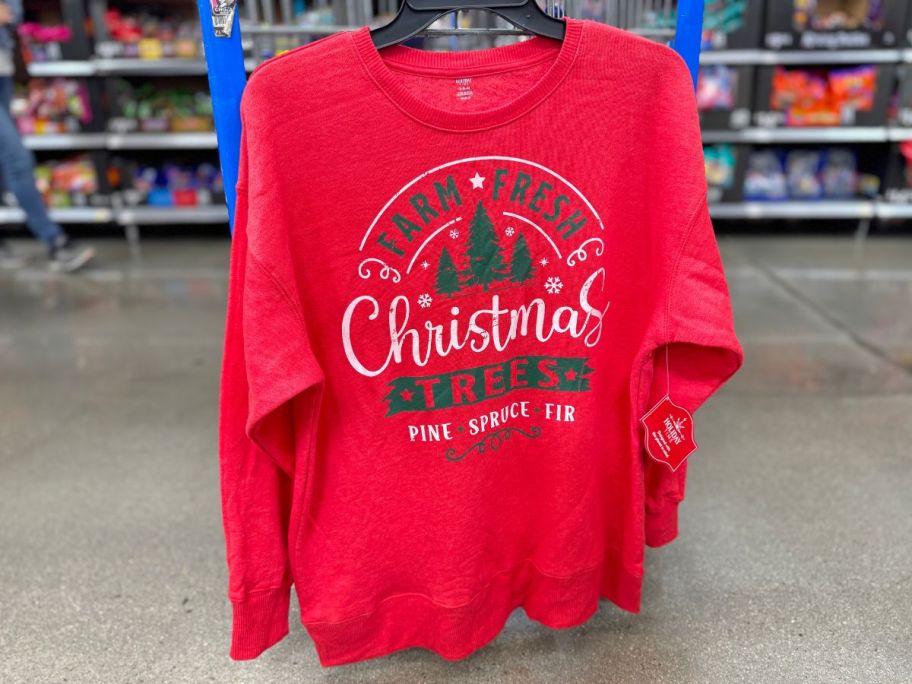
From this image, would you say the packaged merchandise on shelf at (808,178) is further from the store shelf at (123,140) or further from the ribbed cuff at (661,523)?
the ribbed cuff at (661,523)

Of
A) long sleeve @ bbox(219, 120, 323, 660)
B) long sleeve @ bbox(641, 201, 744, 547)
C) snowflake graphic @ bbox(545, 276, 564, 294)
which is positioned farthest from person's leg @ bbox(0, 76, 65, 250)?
long sleeve @ bbox(641, 201, 744, 547)

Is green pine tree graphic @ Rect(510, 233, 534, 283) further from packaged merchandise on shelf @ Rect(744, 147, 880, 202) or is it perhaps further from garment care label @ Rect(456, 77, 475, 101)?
packaged merchandise on shelf @ Rect(744, 147, 880, 202)

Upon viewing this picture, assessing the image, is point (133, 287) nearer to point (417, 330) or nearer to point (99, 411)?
point (99, 411)

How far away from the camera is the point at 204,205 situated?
13.4ft

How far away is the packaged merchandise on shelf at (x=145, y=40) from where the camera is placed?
3.76m

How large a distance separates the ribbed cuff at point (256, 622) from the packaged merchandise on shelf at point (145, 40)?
3432mm

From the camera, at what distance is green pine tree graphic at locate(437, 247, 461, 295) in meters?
0.98

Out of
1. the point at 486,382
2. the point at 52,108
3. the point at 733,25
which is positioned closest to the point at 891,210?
the point at 733,25

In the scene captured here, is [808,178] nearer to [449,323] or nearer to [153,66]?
[153,66]

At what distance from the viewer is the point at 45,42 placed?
377 centimetres

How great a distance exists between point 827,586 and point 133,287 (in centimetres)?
303

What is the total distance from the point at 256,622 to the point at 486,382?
479mm

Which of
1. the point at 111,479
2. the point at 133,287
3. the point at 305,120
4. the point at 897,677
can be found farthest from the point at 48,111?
the point at 897,677

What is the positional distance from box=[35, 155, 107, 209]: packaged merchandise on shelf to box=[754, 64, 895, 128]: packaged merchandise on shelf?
3642 millimetres
